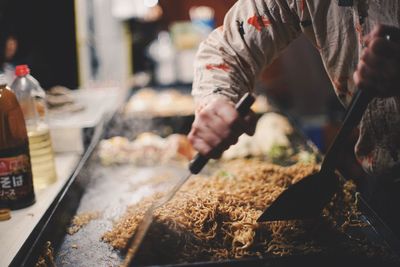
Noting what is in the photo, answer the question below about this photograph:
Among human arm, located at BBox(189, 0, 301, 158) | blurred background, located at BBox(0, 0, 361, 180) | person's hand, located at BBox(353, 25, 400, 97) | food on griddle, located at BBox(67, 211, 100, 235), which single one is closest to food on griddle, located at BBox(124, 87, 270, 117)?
blurred background, located at BBox(0, 0, 361, 180)

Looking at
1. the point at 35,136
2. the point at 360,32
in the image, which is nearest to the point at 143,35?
the point at 35,136

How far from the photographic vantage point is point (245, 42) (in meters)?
2.18

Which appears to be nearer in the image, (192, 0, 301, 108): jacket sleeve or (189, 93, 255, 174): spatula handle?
(189, 93, 255, 174): spatula handle

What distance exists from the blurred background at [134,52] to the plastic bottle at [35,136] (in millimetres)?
1267

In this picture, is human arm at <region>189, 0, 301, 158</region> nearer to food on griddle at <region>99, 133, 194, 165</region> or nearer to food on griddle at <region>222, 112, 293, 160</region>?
food on griddle at <region>222, 112, 293, 160</region>

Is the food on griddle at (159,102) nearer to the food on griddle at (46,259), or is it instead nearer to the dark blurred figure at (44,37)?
the dark blurred figure at (44,37)

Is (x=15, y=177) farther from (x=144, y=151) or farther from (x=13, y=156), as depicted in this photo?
(x=144, y=151)

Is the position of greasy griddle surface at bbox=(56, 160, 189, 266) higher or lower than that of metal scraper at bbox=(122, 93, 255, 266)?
lower

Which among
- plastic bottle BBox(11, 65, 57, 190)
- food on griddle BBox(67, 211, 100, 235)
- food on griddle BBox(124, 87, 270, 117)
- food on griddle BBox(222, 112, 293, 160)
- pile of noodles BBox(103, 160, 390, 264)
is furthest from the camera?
food on griddle BBox(124, 87, 270, 117)

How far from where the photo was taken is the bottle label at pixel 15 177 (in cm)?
207

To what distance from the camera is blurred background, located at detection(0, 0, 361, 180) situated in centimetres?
610

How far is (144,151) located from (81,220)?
141 centimetres

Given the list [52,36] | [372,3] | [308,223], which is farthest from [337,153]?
[52,36]

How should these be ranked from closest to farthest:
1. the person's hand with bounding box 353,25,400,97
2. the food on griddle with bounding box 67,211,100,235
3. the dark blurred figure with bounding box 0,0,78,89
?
the person's hand with bounding box 353,25,400,97 → the food on griddle with bounding box 67,211,100,235 → the dark blurred figure with bounding box 0,0,78,89
